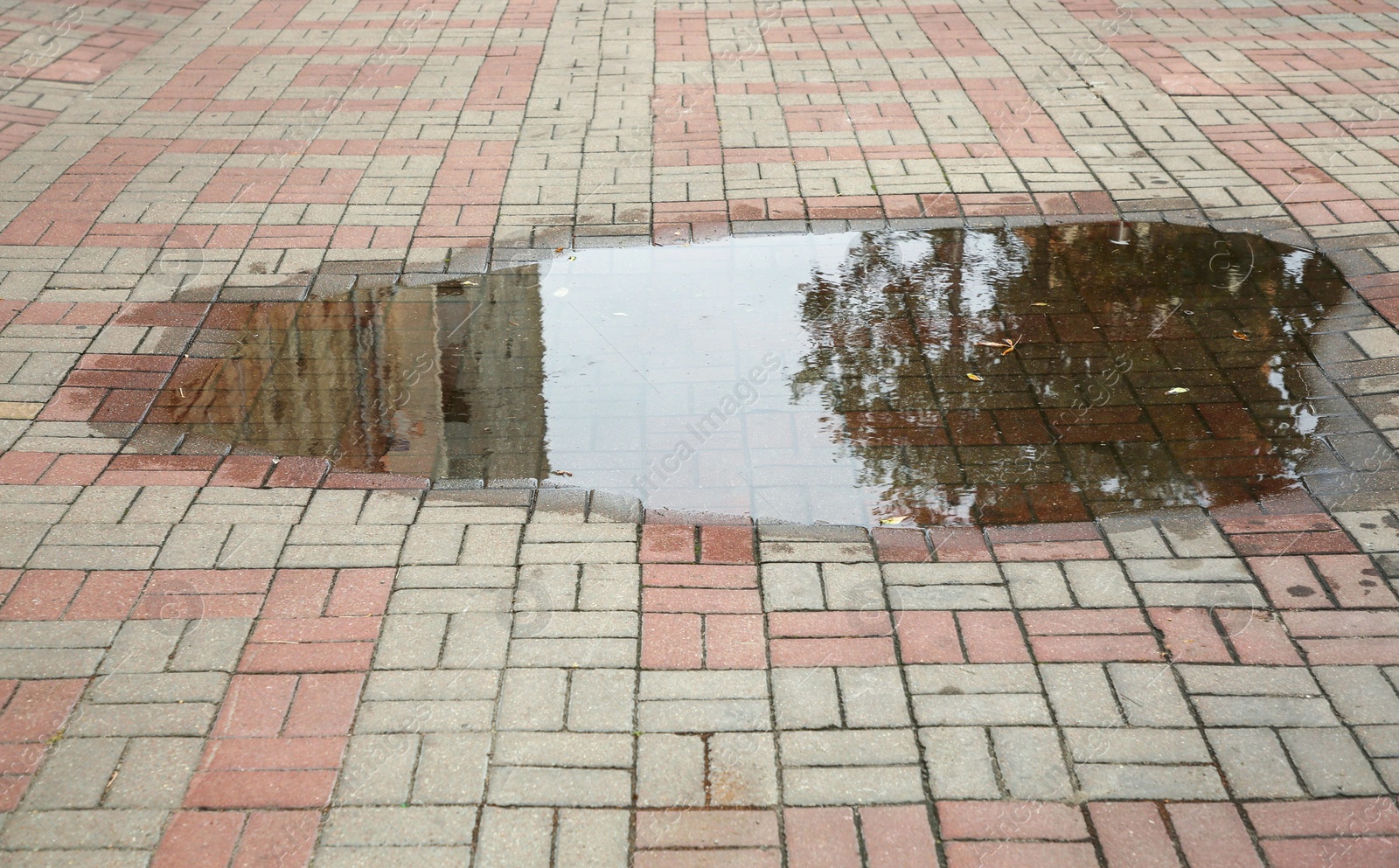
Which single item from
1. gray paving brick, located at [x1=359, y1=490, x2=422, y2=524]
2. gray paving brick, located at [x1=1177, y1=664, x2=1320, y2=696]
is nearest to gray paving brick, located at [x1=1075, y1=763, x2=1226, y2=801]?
gray paving brick, located at [x1=1177, y1=664, x2=1320, y2=696]

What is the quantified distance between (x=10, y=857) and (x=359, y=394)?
222cm

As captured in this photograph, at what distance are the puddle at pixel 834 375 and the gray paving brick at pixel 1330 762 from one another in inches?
40.7

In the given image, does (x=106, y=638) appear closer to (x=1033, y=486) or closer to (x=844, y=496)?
(x=844, y=496)

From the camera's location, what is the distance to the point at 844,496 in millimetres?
3973

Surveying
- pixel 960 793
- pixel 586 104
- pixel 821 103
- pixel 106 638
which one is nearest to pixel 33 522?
pixel 106 638

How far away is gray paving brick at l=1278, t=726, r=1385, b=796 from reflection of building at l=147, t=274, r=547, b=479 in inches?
99.2

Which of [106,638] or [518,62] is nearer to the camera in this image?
[106,638]

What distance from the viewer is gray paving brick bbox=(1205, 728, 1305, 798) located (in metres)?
2.86

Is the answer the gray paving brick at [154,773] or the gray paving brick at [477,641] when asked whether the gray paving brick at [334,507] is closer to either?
the gray paving brick at [477,641]

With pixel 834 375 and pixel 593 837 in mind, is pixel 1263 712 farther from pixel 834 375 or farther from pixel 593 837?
pixel 834 375

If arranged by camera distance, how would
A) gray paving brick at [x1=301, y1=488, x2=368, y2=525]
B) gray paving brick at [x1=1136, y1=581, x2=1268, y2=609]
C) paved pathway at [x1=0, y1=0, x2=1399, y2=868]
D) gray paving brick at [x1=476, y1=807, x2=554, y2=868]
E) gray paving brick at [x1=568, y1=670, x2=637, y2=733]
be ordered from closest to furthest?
gray paving brick at [x1=476, y1=807, x2=554, y2=868] < paved pathway at [x1=0, y1=0, x2=1399, y2=868] < gray paving brick at [x1=568, y1=670, x2=637, y2=733] < gray paving brick at [x1=1136, y1=581, x2=1268, y2=609] < gray paving brick at [x1=301, y1=488, x2=368, y2=525]

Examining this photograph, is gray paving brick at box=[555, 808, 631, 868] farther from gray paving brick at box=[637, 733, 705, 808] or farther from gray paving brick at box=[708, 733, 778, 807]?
gray paving brick at box=[708, 733, 778, 807]

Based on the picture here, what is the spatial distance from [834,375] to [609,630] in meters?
1.76

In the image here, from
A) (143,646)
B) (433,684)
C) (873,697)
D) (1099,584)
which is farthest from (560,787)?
(1099,584)
